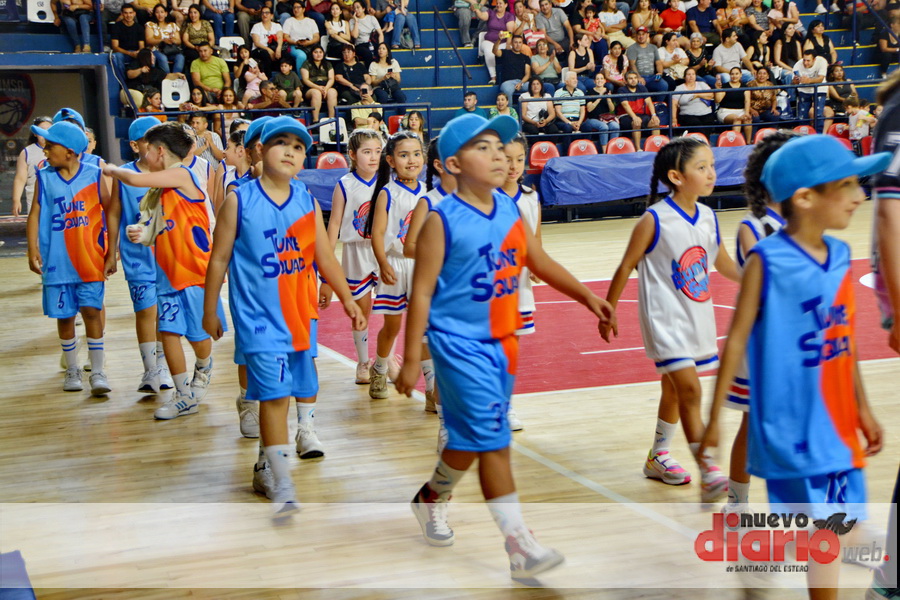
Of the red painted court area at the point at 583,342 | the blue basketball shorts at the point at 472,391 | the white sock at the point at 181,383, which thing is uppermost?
the blue basketball shorts at the point at 472,391

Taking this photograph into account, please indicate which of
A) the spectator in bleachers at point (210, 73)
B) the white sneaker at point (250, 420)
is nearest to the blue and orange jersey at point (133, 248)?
the white sneaker at point (250, 420)

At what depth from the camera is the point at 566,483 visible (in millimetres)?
4473

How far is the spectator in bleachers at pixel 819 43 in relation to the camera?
18.6 meters

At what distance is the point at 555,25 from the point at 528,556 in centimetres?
1614

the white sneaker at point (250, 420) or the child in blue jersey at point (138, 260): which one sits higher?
the child in blue jersey at point (138, 260)

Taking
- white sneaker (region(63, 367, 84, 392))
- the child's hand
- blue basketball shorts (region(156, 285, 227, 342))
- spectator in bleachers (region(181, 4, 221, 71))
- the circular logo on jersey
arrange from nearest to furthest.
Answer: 1. the child's hand
2. the circular logo on jersey
3. blue basketball shorts (region(156, 285, 227, 342))
4. white sneaker (region(63, 367, 84, 392))
5. spectator in bleachers (region(181, 4, 221, 71))

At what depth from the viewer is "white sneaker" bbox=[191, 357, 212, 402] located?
6.16 m

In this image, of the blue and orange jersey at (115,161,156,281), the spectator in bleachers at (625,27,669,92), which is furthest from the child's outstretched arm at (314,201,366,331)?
the spectator in bleachers at (625,27,669,92)

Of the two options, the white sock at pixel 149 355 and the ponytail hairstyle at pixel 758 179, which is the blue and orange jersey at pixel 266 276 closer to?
the ponytail hairstyle at pixel 758 179

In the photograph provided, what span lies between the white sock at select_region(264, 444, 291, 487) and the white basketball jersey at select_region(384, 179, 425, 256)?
6.94ft

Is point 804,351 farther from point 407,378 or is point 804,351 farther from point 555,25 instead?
point 555,25

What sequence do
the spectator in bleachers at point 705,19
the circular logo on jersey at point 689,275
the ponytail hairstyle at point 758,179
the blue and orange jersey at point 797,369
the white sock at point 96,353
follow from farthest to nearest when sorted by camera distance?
the spectator in bleachers at point 705,19 < the white sock at point 96,353 < the circular logo on jersey at point 689,275 < the ponytail hairstyle at point 758,179 < the blue and orange jersey at point 797,369

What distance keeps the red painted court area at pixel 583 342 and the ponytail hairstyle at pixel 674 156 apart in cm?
222

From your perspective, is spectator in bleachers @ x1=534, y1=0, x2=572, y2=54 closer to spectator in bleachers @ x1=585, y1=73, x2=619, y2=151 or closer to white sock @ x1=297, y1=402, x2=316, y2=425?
spectator in bleachers @ x1=585, y1=73, x2=619, y2=151
